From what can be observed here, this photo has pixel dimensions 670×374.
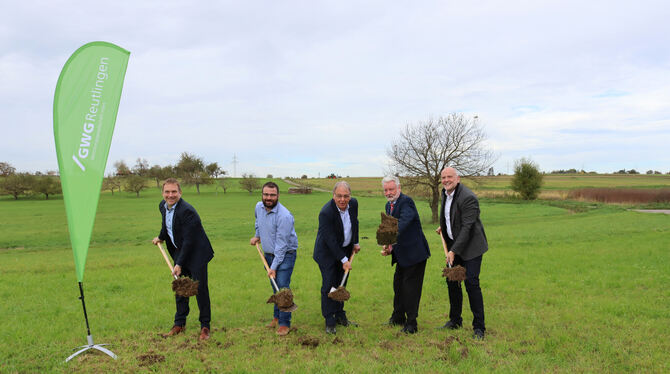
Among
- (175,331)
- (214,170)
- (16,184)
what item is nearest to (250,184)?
(214,170)

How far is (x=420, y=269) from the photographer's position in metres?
5.57

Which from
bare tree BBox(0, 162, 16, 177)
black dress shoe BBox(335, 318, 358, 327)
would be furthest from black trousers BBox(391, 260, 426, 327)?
bare tree BBox(0, 162, 16, 177)

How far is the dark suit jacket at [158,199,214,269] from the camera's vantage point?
528 centimetres

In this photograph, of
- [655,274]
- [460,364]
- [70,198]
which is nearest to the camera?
[460,364]

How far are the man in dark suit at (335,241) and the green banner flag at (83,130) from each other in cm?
309

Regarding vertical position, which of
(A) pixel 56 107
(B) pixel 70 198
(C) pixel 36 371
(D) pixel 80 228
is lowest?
(C) pixel 36 371

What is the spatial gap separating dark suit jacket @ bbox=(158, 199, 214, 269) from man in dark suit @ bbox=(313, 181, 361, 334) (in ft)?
5.52

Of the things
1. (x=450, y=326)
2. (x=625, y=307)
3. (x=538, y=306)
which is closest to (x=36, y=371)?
(x=450, y=326)

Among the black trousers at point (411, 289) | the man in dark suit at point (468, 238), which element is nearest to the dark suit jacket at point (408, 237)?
the black trousers at point (411, 289)

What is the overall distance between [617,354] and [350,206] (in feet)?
12.6

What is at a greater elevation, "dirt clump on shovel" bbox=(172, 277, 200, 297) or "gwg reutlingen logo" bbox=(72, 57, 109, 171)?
"gwg reutlingen logo" bbox=(72, 57, 109, 171)

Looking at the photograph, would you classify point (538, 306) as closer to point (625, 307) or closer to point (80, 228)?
point (625, 307)

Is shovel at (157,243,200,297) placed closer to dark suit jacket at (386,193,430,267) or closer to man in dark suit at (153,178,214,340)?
man in dark suit at (153,178,214,340)

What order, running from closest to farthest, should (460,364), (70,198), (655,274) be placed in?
(460,364)
(70,198)
(655,274)
